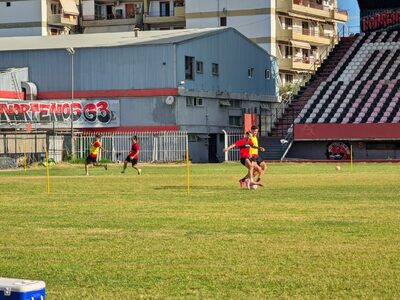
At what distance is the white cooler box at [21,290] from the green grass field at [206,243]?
3732mm

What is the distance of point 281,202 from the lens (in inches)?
1123

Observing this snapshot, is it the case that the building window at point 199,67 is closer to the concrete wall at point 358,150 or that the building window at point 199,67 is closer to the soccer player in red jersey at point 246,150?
the concrete wall at point 358,150

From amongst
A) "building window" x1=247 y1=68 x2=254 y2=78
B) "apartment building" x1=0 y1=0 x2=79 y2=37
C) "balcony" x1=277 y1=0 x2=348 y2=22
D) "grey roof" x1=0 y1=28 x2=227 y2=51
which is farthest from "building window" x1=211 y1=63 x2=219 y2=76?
"apartment building" x1=0 y1=0 x2=79 y2=37

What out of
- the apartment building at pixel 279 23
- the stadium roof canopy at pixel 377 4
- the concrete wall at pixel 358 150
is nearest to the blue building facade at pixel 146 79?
the concrete wall at pixel 358 150

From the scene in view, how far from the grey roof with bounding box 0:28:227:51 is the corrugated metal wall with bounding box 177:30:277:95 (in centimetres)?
73

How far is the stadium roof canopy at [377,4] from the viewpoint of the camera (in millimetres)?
A: 81438

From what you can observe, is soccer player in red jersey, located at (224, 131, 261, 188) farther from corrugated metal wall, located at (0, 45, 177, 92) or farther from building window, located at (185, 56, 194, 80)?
building window, located at (185, 56, 194, 80)

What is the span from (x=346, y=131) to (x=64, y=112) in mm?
17773

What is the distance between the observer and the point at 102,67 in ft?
245

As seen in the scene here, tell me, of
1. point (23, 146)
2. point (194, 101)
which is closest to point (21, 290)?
point (23, 146)

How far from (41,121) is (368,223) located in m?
53.9

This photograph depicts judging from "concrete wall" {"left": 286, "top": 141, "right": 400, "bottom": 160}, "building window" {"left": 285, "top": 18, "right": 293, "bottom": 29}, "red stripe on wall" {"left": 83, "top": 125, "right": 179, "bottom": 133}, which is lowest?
"concrete wall" {"left": 286, "top": 141, "right": 400, "bottom": 160}

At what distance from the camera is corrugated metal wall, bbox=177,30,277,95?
248 ft

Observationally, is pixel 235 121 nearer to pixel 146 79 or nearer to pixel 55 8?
pixel 146 79
